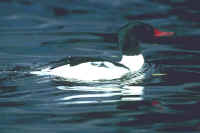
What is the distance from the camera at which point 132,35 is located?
9.24m

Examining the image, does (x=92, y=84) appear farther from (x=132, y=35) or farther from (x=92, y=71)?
(x=132, y=35)

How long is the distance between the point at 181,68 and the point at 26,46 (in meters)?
3.59

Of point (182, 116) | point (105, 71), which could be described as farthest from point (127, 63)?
point (182, 116)

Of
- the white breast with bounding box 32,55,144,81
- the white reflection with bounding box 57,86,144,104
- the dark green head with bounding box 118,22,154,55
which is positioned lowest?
the white reflection with bounding box 57,86,144,104

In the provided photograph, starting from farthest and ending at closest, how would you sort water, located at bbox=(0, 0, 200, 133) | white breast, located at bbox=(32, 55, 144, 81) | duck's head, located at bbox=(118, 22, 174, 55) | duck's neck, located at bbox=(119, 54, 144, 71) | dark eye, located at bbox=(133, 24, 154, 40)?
1. dark eye, located at bbox=(133, 24, 154, 40)
2. duck's head, located at bbox=(118, 22, 174, 55)
3. duck's neck, located at bbox=(119, 54, 144, 71)
4. white breast, located at bbox=(32, 55, 144, 81)
5. water, located at bbox=(0, 0, 200, 133)

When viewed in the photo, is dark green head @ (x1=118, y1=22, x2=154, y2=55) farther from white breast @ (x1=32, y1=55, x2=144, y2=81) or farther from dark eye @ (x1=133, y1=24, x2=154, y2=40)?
white breast @ (x1=32, y1=55, x2=144, y2=81)

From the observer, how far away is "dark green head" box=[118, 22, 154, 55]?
920 centimetres

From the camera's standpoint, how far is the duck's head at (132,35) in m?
9.20

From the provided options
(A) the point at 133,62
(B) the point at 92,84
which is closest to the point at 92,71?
(B) the point at 92,84

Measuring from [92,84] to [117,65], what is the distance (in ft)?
1.77

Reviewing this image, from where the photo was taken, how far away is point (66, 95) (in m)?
7.90

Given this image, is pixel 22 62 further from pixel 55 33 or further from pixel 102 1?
pixel 102 1

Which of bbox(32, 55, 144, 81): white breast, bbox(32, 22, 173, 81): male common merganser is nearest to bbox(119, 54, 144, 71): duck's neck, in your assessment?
bbox(32, 22, 173, 81): male common merganser

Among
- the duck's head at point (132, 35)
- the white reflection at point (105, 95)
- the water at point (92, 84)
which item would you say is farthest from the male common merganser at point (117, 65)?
the white reflection at point (105, 95)
